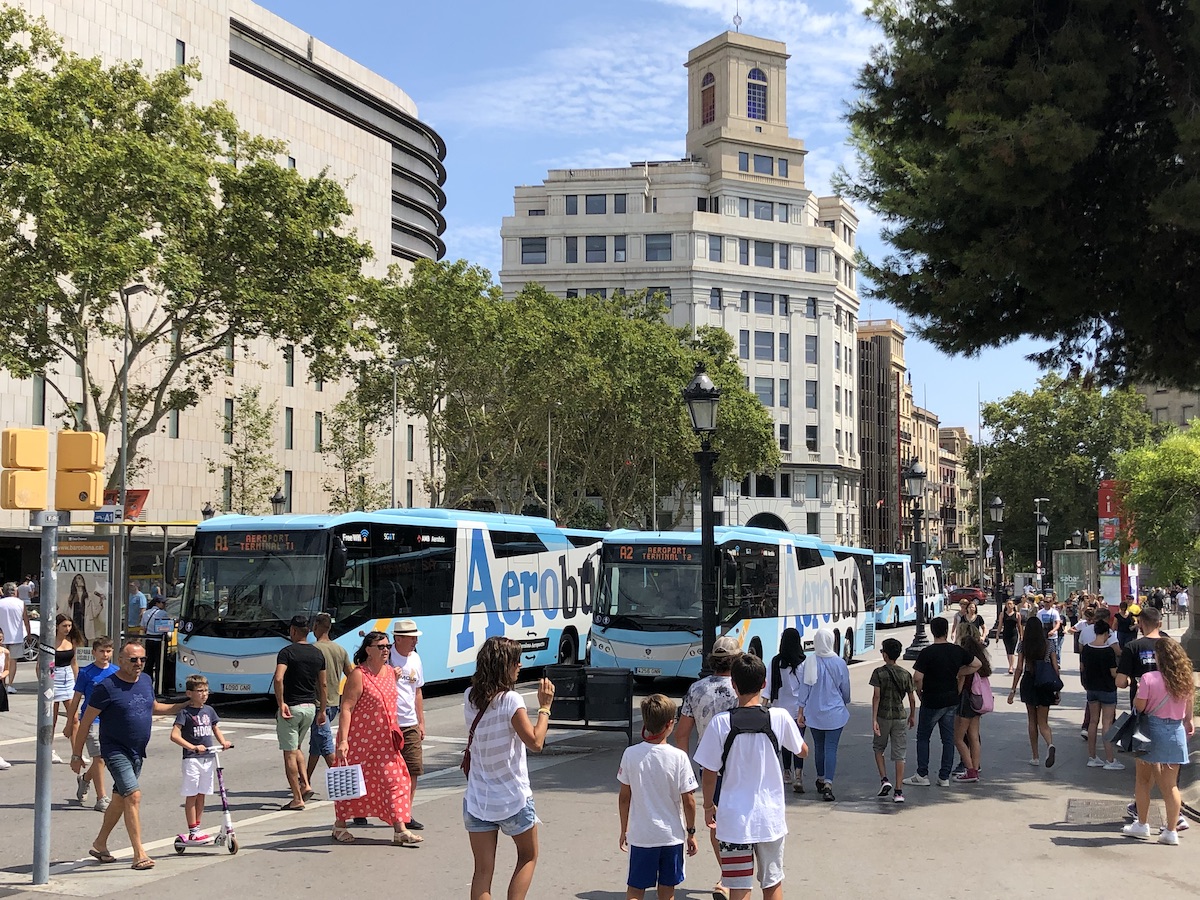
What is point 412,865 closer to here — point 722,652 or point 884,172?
point 722,652

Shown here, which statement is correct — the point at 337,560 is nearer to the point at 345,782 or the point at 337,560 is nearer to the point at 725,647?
the point at 345,782

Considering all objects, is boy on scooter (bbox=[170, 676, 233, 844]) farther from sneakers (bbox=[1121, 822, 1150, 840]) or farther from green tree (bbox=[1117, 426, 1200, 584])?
green tree (bbox=[1117, 426, 1200, 584])

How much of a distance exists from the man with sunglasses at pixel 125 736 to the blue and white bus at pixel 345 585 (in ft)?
31.8

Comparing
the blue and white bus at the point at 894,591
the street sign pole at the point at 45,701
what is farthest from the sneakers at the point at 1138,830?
the blue and white bus at the point at 894,591

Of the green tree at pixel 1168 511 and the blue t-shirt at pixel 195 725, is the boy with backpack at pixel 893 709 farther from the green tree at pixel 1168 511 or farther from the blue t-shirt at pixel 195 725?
the green tree at pixel 1168 511

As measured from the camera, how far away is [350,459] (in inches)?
2398

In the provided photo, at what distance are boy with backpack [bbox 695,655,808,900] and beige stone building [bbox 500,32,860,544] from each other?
81415mm

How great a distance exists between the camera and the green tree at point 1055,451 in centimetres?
8588

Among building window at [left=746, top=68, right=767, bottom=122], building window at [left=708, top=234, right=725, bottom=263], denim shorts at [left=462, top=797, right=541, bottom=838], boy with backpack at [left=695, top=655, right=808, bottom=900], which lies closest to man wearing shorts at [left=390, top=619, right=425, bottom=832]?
denim shorts at [left=462, top=797, right=541, bottom=838]

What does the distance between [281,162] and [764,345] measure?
40.9 metres

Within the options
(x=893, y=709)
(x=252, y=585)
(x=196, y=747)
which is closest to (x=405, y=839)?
(x=196, y=747)

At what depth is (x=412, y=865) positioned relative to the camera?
32.3ft

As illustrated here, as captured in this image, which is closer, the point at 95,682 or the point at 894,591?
the point at 95,682

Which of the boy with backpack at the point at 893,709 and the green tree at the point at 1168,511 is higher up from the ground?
the green tree at the point at 1168,511
